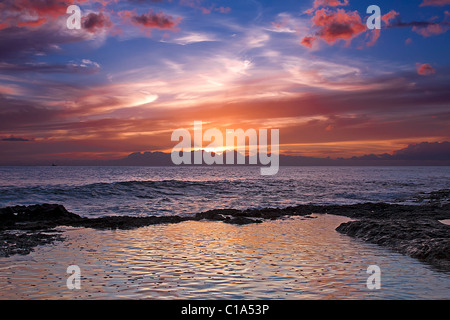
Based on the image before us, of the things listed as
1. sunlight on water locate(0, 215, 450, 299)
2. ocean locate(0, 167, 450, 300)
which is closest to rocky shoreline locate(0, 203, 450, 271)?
ocean locate(0, 167, 450, 300)

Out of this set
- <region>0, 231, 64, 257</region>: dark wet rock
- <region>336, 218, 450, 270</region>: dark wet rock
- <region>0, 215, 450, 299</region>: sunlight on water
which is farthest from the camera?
<region>0, 231, 64, 257</region>: dark wet rock

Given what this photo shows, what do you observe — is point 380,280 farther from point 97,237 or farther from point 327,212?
point 327,212

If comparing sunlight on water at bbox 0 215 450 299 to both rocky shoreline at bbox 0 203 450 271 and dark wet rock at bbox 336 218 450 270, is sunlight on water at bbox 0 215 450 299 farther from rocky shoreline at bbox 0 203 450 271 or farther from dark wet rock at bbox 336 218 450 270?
rocky shoreline at bbox 0 203 450 271

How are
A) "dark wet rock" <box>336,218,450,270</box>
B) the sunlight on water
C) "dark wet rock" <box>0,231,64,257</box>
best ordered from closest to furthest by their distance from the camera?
the sunlight on water < "dark wet rock" <box>336,218,450,270</box> < "dark wet rock" <box>0,231,64,257</box>

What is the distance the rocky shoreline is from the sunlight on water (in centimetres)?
76

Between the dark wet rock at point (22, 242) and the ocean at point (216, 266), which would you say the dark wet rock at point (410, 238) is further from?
the dark wet rock at point (22, 242)

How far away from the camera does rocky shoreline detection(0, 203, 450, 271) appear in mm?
11499

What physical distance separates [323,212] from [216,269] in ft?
55.3

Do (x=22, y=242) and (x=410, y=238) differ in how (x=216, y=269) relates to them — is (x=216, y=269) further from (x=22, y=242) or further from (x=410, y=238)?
(x=22, y=242)

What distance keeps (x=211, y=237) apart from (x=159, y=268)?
5365mm

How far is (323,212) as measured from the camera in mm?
24719

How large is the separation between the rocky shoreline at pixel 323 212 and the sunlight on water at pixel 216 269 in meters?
0.76

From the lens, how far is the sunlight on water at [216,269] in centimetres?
760
